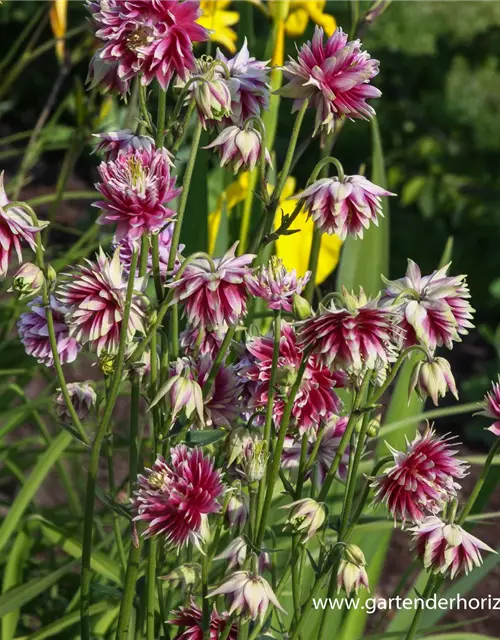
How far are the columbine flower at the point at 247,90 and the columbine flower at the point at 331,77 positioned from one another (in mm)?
37

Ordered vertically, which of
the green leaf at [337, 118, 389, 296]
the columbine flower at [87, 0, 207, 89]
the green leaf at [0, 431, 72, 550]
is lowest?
the green leaf at [0, 431, 72, 550]

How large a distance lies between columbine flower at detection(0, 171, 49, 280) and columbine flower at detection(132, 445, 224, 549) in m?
0.18

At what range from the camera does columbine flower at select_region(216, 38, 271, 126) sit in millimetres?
751

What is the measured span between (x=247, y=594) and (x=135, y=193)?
0.28 meters

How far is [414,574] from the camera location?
6.40ft

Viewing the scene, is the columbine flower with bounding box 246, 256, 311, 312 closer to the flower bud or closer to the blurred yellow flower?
the flower bud

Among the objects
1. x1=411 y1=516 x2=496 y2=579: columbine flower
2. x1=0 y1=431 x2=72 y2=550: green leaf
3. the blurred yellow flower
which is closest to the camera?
x1=411 y1=516 x2=496 y2=579: columbine flower

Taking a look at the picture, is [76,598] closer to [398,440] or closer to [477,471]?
[398,440]

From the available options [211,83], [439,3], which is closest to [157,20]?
[211,83]

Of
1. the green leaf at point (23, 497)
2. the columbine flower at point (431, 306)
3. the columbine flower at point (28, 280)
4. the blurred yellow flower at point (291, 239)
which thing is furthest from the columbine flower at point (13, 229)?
the blurred yellow flower at point (291, 239)

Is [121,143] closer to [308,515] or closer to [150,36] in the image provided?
[150,36]

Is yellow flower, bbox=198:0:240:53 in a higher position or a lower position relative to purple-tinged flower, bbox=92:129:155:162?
higher

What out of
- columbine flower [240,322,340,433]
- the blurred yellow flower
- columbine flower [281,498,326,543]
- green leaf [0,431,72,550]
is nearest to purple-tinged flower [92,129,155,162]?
columbine flower [240,322,340,433]

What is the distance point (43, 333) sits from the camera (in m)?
0.77
